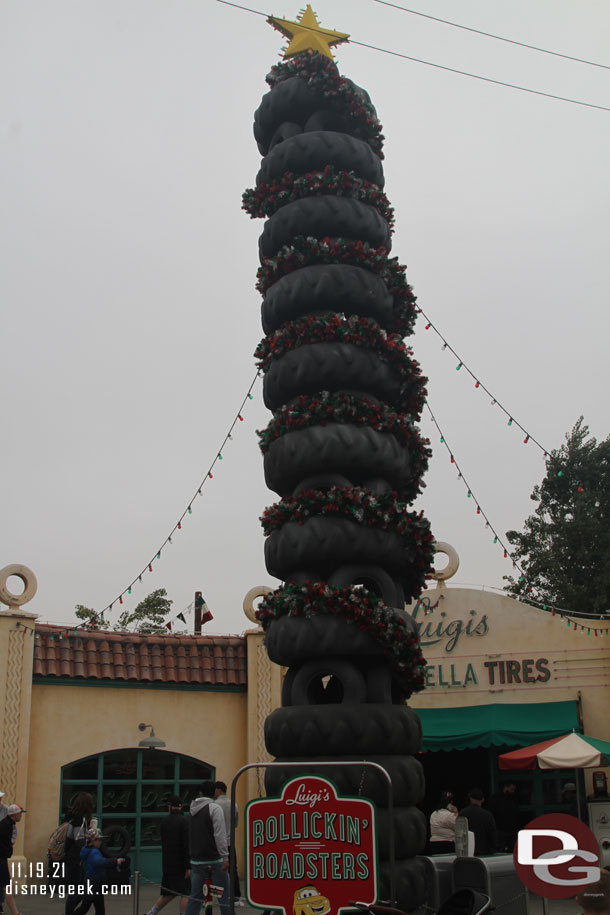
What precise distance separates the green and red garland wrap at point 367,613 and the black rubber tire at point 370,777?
836 millimetres

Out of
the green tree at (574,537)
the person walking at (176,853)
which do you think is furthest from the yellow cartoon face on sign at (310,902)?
the green tree at (574,537)

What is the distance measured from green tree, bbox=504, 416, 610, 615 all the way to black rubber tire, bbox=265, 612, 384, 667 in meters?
24.3

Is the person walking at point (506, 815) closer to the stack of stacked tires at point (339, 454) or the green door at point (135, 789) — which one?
the stack of stacked tires at point (339, 454)

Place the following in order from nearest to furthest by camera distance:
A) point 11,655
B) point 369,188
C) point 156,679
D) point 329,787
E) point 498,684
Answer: point 329,787, point 369,188, point 11,655, point 156,679, point 498,684

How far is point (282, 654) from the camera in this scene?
9266 mm

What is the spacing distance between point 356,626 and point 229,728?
26.7ft

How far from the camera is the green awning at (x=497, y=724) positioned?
15578 millimetres

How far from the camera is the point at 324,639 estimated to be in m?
8.93

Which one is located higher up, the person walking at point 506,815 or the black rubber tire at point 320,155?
the black rubber tire at point 320,155

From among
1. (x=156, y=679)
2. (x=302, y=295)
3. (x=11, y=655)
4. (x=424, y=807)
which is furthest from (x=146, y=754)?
(x=302, y=295)

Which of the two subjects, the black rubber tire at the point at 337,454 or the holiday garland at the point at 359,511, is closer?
the holiday garland at the point at 359,511

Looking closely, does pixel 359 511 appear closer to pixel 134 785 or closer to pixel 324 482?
pixel 324 482

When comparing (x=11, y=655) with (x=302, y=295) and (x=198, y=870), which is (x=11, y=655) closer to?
(x=198, y=870)

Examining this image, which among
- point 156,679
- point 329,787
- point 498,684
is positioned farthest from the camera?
point 498,684
